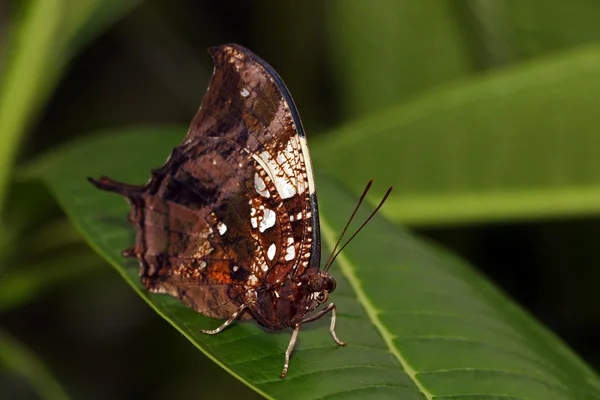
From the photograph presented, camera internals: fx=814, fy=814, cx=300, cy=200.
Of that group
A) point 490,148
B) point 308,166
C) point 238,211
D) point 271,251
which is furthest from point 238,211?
point 490,148

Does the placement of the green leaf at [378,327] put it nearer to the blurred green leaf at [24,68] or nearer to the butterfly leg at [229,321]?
the butterfly leg at [229,321]

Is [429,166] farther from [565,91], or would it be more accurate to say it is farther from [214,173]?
[214,173]

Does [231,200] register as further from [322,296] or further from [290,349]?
[290,349]

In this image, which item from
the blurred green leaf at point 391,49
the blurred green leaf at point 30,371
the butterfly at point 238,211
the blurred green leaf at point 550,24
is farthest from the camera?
the blurred green leaf at point 391,49

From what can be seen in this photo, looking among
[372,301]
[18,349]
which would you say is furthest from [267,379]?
[18,349]

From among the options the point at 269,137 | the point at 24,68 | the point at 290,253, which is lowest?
the point at 290,253

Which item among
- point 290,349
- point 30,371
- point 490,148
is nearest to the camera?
point 290,349

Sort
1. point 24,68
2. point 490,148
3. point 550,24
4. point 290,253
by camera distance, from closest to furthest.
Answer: point 290,253, point 24,68, point 490,148, point 550,24

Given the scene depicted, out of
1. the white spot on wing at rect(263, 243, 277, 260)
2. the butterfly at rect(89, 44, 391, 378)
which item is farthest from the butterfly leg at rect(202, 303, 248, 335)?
the white spot on wing at rect(263, 243, 277, 260)

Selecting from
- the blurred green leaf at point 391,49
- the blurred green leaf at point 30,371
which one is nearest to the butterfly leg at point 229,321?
the blurred green leaf at point 30,371
